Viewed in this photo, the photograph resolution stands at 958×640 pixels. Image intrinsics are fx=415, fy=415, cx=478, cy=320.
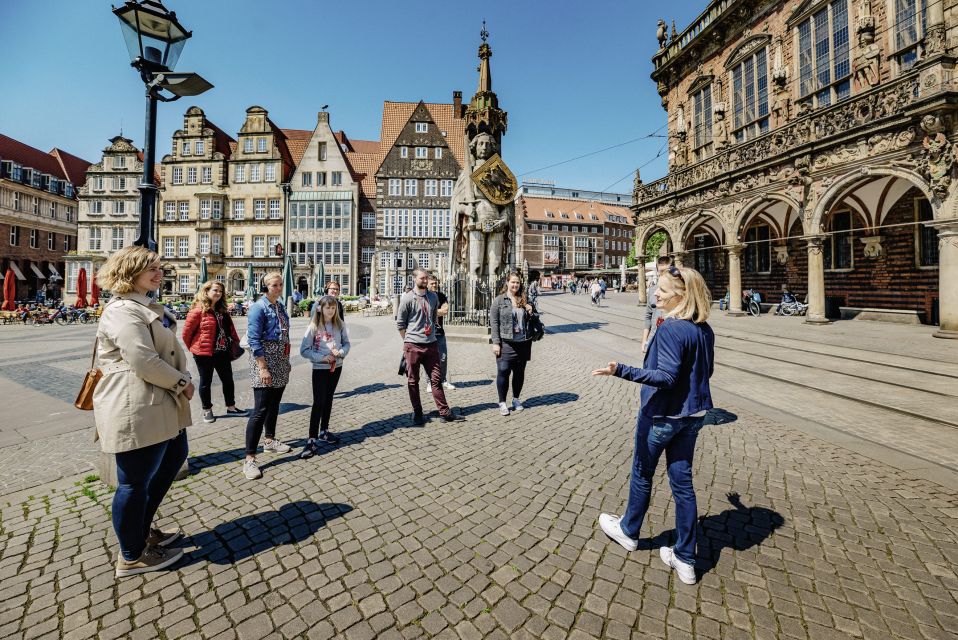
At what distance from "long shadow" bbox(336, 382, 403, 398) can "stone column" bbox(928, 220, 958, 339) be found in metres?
14.4

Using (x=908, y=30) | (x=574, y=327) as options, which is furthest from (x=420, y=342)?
(x=908, y=30)

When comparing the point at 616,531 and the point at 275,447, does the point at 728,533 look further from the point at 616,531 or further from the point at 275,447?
the point at 275,447

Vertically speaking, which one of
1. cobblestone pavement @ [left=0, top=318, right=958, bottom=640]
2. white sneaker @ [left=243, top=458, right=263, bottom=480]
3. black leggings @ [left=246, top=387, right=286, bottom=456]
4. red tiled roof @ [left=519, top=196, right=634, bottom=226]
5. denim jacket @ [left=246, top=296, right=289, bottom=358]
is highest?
red tiled roof @ [left=519, top=196, right=634, bottom=226]

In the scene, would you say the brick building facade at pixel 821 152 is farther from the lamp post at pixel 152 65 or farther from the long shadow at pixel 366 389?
the lamp post at pixel 152 65

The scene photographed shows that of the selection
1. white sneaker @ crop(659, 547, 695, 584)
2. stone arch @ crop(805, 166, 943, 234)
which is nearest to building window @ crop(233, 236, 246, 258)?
stone arch @ crop(805, 166, 943, 234)

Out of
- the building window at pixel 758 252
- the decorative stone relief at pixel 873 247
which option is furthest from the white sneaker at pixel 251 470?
the building window at pixel 758 252

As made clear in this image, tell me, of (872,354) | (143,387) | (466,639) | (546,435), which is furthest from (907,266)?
(143,387)

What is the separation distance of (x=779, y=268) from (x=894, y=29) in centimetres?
1091

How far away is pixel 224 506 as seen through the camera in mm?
3074

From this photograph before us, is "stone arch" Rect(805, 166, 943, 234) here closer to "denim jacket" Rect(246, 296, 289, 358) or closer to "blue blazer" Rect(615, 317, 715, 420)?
"blue blazer" Rect(615, 317, 715, 420)

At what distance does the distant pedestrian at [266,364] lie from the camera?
3.64 metres

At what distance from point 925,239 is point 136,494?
23157 millimetres

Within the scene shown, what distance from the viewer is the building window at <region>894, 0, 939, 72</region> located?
42.8 ft

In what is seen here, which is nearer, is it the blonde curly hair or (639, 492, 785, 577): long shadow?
the blonde curly hair
